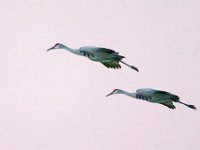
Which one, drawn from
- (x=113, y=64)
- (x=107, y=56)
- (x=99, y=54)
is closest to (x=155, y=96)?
(x=113, y=64)

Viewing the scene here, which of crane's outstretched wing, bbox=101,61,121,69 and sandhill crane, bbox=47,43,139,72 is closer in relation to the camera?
sandhill crane, bbox=47,43,139,72

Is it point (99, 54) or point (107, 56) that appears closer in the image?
point (99, 54)

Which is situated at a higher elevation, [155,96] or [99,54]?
A: [99,54]

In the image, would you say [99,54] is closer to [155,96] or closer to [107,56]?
[107,56]

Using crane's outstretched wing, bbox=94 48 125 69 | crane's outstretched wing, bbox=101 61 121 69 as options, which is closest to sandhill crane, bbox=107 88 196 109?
crane's outstretched wing, bbox=101 61 121 69

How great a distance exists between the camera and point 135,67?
187ft

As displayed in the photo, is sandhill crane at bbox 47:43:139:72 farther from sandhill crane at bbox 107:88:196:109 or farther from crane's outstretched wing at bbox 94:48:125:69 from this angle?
sandhill crane at bbox 107:88:196:109

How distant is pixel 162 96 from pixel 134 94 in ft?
5.01

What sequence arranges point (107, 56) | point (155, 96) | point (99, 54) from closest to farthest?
point (99, 54), point (107, 56), point (155, 96)

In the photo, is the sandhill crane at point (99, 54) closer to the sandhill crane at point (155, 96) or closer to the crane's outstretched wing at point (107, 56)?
the crane's outstretched wing at point (107, 56)

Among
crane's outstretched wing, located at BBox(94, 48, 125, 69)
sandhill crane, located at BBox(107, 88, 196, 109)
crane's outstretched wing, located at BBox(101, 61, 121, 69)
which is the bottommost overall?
sandhill crane, located at BBox(107, 88, 196, 109)

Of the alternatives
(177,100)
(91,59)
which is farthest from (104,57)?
(177,100)

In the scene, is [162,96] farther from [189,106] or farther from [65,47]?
[65,47]

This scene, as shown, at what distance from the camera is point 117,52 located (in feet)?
184
